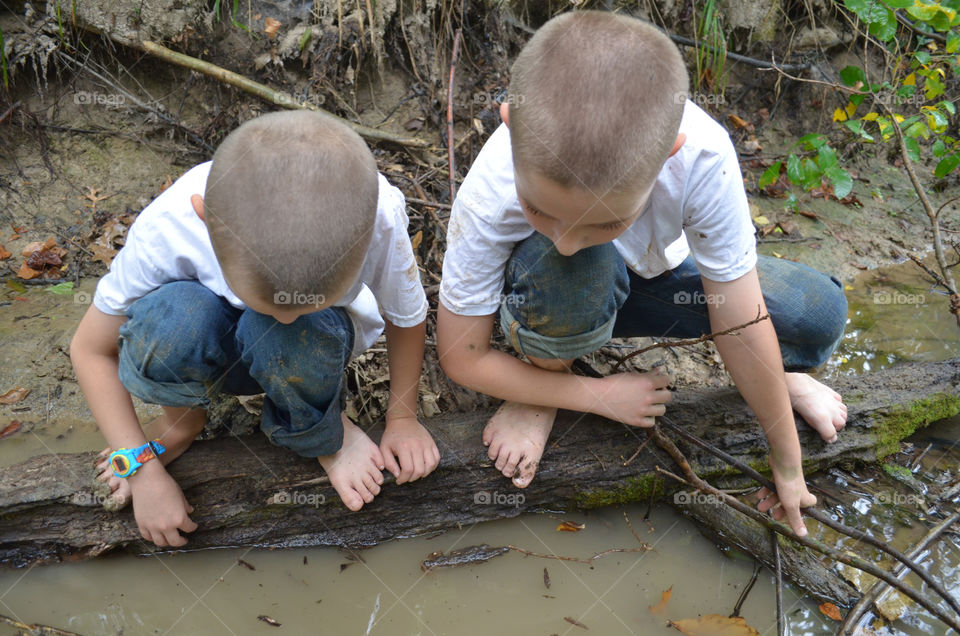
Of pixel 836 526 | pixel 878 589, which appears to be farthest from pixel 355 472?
pixel 878 589

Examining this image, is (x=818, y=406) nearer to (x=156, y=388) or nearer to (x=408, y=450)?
(x=408, y=450)

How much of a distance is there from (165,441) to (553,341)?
3.84 feet

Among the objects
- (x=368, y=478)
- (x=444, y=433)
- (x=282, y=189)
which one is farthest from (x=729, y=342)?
(x=282, y=189)

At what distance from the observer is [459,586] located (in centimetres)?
204

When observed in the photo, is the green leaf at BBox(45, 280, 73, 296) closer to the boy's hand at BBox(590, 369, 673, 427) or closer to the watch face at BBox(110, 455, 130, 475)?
the watch face at BBox(110, 455, 130, 475)

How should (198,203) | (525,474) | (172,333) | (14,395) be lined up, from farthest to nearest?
1. (14,395)
2. (525,474)
3. (172,333)
4. (198,203)

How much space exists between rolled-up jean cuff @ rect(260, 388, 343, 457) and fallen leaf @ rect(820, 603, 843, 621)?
1484mm

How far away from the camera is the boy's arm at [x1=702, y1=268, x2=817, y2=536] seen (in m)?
1.86

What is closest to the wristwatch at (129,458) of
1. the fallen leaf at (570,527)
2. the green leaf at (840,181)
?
the fallen leaf at (570,527)

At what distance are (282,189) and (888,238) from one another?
12.5 ft

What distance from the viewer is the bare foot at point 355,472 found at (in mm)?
2020

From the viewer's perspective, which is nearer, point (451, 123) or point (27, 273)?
point (27, 273)

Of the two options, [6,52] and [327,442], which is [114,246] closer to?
[6,52]

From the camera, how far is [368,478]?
80.4 inches
